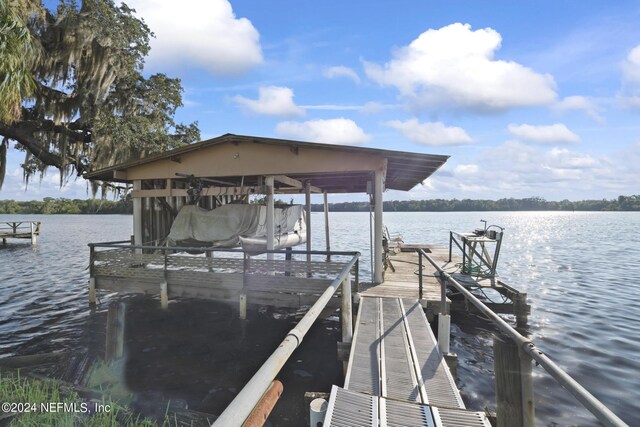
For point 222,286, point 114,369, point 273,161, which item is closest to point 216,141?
point 273,161

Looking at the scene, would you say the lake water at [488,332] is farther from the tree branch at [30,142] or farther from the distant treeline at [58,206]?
the distant treeline at [58,206]

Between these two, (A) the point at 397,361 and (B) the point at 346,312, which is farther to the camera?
(B) the point at 346,312

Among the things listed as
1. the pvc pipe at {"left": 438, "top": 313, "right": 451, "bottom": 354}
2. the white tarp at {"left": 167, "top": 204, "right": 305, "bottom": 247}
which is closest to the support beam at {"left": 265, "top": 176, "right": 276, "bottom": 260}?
the white tarp at {"left": 167, "top": 204, "right": 305, "bottom": 247}

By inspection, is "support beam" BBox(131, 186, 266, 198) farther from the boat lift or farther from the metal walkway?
the boat lift

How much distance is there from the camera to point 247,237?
10.3 meters

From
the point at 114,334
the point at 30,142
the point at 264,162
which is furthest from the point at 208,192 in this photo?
the point at 30,142

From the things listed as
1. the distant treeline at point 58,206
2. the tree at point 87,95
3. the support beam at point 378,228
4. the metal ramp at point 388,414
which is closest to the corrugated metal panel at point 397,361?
the metal ramp at point 388,414

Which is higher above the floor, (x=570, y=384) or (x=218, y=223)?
(x=218, y=223)

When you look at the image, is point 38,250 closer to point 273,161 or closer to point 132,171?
point 132,171

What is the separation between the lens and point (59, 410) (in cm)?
434

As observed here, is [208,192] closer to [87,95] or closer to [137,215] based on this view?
[137,215]

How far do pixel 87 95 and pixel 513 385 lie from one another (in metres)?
17.3

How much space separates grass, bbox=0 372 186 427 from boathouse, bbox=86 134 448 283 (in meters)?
5.92

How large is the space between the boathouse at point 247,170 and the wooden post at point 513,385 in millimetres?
6541
